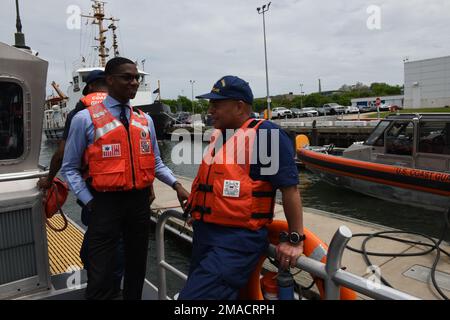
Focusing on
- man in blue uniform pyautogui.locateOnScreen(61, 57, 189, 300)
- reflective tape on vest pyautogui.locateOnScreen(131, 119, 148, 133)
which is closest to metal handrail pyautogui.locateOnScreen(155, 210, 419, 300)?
man in blue uniform pyautogui.locateOnScreen(61, 57, 189, 300)

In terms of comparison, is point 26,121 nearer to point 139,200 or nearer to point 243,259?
point 139,200

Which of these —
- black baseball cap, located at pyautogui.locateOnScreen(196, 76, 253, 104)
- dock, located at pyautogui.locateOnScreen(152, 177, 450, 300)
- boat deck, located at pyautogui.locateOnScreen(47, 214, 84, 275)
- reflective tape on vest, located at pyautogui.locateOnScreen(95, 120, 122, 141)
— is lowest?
dock, located at pyautogui.locateOnScreen(152, 177, 450, 300)

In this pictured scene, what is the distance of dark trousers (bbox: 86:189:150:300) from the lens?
2.46 metres

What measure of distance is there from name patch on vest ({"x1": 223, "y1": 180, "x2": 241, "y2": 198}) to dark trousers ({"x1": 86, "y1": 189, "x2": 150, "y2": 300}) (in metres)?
0.93

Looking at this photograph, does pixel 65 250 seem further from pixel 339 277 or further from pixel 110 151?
pixel 339 277

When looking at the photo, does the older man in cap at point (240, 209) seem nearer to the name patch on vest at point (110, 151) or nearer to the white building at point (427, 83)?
the name patch on vest at point (110, 151)

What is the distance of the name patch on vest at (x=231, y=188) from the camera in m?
1.88

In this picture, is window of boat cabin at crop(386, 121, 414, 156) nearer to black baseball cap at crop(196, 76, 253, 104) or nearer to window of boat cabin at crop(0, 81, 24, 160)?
black baseball cap at crop(196, 76, 253, 104)

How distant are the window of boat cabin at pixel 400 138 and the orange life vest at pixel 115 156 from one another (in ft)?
28.9

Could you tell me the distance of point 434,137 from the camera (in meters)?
9.04

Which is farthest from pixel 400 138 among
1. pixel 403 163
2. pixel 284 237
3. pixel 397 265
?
pixel 284 237

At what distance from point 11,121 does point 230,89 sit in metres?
1.95
